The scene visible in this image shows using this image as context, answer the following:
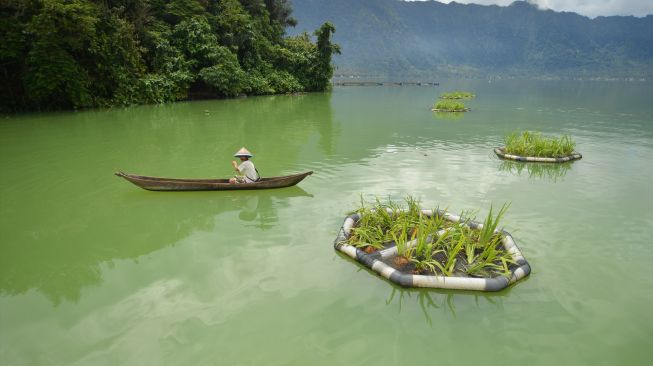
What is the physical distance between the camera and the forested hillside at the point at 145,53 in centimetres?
2259

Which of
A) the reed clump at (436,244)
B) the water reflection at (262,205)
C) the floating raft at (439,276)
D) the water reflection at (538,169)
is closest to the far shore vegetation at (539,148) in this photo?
the water reflection at (538,169)

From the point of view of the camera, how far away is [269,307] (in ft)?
16.8

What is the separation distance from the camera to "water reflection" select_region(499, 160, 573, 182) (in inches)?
453

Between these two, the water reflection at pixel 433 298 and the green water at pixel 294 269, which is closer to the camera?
the green water at pixel 294 269

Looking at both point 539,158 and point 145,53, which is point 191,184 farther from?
point 145,53

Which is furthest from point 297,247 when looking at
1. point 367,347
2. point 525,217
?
point 525,217

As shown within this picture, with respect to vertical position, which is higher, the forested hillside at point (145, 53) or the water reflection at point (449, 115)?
the forested hillside at point (145, 53)

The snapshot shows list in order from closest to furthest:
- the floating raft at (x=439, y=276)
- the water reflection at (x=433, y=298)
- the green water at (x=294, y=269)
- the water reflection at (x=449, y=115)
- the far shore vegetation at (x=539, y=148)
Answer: the green water at (x=294, y=269)
the water reflection at (x=433, y=298)
the floating raft at (x=439, y=276)
the far shore vegetation at (x=539, y=148)
the water reflection at (x=449, y=115)

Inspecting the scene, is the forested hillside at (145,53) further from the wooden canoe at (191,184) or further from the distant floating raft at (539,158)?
the distant floating raft at (539,158)

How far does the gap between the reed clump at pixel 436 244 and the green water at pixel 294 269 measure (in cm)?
42

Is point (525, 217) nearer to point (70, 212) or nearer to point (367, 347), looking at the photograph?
point (367, 347)

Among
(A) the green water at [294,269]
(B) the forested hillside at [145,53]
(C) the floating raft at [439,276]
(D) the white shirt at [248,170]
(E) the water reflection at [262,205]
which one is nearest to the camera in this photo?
(A) the green water at [294,269]

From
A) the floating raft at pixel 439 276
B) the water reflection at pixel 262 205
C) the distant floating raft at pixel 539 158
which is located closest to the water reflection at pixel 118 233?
the water reflection at pixel 262 205

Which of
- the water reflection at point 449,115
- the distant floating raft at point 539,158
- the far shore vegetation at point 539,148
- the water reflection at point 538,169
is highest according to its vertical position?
the water reflection at point 449,115
